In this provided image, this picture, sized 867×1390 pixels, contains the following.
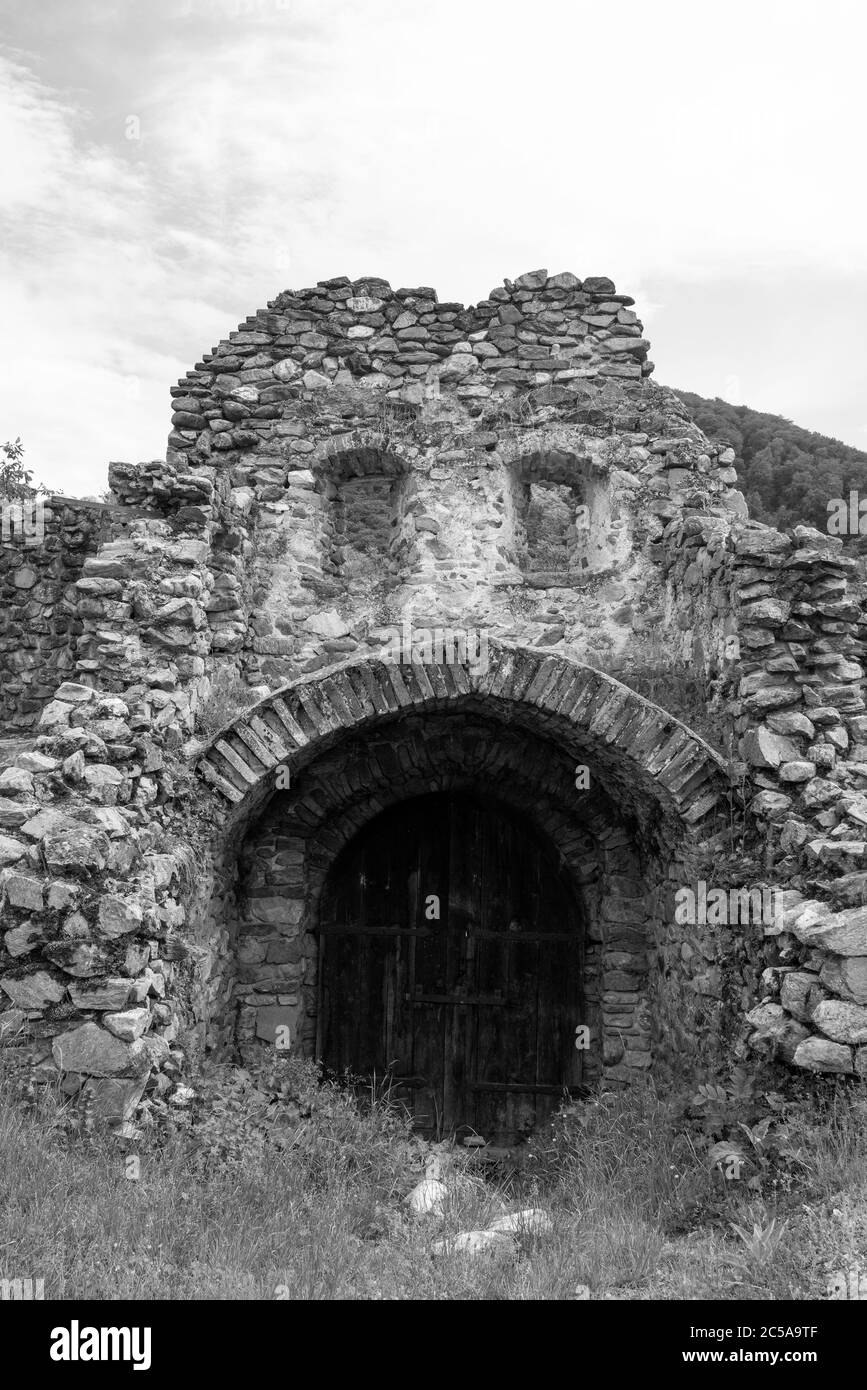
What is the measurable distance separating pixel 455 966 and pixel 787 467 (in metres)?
11.9

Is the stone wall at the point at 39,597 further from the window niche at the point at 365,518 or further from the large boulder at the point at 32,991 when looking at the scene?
the large boulder at the point at 32,991

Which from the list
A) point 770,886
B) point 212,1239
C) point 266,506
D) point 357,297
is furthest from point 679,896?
point 357,297

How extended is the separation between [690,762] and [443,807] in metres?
2.31

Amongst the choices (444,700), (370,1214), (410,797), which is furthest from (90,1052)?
(410,797)

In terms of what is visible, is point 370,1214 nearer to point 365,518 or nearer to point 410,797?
point 410,797

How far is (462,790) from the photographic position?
7863 mm

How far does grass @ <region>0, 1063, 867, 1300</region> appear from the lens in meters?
3.89

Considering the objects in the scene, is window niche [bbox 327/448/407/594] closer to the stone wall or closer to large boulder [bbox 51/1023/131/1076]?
the stone wall

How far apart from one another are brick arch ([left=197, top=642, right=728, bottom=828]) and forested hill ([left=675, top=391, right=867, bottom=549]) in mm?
8416

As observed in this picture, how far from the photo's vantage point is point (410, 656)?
6.49 m

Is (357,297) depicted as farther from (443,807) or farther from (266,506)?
(443,807)

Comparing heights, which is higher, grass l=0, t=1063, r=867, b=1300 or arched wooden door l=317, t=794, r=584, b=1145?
arched wooden door l=317, t=794, r=584, b=1145

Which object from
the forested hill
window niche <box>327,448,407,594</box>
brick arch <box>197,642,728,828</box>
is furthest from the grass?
the forested hill

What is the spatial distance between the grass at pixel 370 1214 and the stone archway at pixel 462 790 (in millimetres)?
1454
